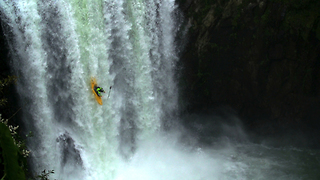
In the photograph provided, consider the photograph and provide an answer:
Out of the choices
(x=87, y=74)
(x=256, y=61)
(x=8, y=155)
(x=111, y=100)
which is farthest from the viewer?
(x=256, y=61)

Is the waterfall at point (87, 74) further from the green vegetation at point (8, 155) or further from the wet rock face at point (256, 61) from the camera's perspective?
the green vegetation at point (8, 155)

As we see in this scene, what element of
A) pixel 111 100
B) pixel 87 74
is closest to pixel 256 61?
pixel 111 100

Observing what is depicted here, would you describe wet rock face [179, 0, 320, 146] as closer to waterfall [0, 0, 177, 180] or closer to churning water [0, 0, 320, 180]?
churning water [0, 0, 320, 180]

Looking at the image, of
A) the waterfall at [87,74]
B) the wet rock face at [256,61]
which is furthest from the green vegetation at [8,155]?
the wet rock face at [256,61]

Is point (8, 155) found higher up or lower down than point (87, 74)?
lower down

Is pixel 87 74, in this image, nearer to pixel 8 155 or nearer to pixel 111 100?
pixel 111 100
